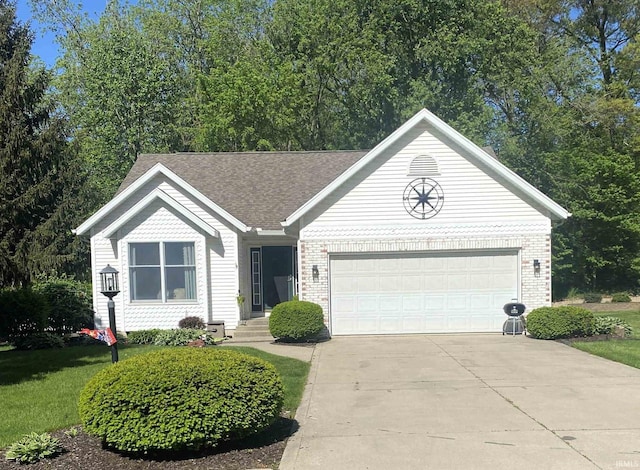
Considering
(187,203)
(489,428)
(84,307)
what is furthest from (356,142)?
(489,428)

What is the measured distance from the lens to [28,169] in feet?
67.9

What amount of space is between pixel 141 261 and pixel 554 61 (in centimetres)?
2644

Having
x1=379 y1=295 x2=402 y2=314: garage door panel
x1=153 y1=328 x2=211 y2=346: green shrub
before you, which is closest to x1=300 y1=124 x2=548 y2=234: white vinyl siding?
x1=379 y1=295 x2=402 y2=314: garage door panel

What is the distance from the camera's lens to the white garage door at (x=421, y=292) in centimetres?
1463

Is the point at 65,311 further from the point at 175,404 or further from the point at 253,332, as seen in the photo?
the point at 175,404

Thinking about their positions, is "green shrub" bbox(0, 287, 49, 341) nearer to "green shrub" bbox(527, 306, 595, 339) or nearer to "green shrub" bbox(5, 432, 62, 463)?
"green shrub" bbox(5, 432, 62, 463)

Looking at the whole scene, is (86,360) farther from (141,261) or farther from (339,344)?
(339,344)

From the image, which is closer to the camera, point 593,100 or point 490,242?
point 490,242

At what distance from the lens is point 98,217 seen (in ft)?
50.4

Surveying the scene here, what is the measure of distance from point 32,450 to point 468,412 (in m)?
5.33

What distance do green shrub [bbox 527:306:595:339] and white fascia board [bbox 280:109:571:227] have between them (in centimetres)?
260

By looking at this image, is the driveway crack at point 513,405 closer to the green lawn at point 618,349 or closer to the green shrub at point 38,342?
the green lawn at point 618,349

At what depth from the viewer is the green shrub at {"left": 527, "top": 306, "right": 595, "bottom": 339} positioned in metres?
13.2

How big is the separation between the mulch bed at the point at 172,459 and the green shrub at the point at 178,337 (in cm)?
706
